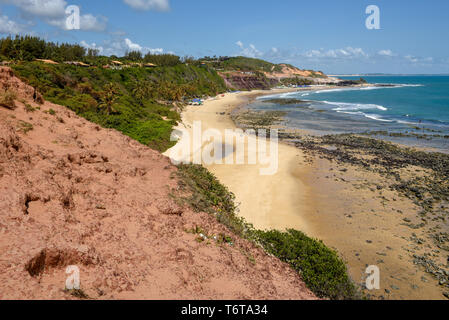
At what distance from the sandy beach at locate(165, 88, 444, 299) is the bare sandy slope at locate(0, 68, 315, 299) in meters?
5.96

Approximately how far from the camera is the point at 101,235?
8.50 metres

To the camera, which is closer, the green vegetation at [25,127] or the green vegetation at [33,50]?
the green vegetation at [25,127]

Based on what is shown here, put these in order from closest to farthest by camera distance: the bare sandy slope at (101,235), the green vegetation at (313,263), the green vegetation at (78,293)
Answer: the green vegetation at (78,293)
the bare sandy slope at (101,235)
the green vegetation at (313,263)

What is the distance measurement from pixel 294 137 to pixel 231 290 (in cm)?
3691

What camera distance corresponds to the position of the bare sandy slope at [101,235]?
664 centimetres

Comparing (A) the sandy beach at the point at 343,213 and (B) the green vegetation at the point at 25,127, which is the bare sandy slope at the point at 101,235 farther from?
(A) the sandy beach at the point at 343,213

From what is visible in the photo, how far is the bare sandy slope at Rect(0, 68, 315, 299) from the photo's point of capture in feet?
21.8

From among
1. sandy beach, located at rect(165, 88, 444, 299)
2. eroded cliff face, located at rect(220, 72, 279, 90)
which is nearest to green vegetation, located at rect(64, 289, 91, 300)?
sandy beach, located at rect(165, 88, 444, 299)

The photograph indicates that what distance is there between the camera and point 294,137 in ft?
140

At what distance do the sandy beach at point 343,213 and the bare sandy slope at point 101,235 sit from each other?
19.6ft

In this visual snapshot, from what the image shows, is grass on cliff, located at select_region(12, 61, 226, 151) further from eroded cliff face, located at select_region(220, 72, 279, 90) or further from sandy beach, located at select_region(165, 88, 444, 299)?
eroded cliff face, located at select_region(220, 72, 279, 90)

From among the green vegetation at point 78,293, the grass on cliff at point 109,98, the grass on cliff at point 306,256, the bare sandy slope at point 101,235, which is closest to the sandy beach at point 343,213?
the grass on cliff at point 306,256

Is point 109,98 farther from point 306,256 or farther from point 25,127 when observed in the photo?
point 306,256
